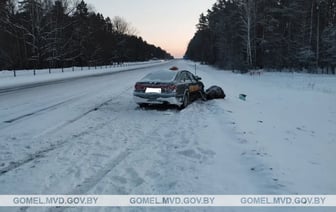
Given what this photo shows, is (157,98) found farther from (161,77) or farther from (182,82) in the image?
(182,82)

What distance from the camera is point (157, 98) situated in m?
12.8

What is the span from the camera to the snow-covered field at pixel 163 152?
533 centimetres

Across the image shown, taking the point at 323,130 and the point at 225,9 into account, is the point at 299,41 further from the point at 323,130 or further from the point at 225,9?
the point at 323,130

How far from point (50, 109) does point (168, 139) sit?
5.80 m

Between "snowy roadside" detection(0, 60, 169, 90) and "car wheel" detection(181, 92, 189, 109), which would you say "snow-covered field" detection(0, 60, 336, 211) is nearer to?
"car wheel" detection(181, 92, 189, 109)

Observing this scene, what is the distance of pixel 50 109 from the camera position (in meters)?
12.5

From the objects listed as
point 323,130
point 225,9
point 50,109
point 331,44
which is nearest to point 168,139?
point 323,130

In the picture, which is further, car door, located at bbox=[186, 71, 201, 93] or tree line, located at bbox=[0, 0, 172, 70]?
tree line, located at bbox=[0, 0, 172, 70]

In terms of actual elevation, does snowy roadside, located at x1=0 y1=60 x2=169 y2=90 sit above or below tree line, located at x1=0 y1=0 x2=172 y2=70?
below

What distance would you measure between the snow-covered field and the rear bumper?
35 cm

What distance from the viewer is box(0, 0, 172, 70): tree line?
157ft

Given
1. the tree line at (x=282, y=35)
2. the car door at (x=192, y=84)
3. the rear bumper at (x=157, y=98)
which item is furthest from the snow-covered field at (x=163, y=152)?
the tree line at (x=282, y=35)

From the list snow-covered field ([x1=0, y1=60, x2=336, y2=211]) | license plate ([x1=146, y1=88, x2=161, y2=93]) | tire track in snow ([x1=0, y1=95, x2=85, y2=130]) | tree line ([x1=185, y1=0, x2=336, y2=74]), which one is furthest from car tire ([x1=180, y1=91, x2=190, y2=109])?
tree line ([x1=185, y1=0, x2=336, y2=74])

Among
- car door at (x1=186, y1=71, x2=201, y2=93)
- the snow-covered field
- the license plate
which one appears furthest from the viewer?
car door at (x1=186, y1=71, x2=201, y2=93)
